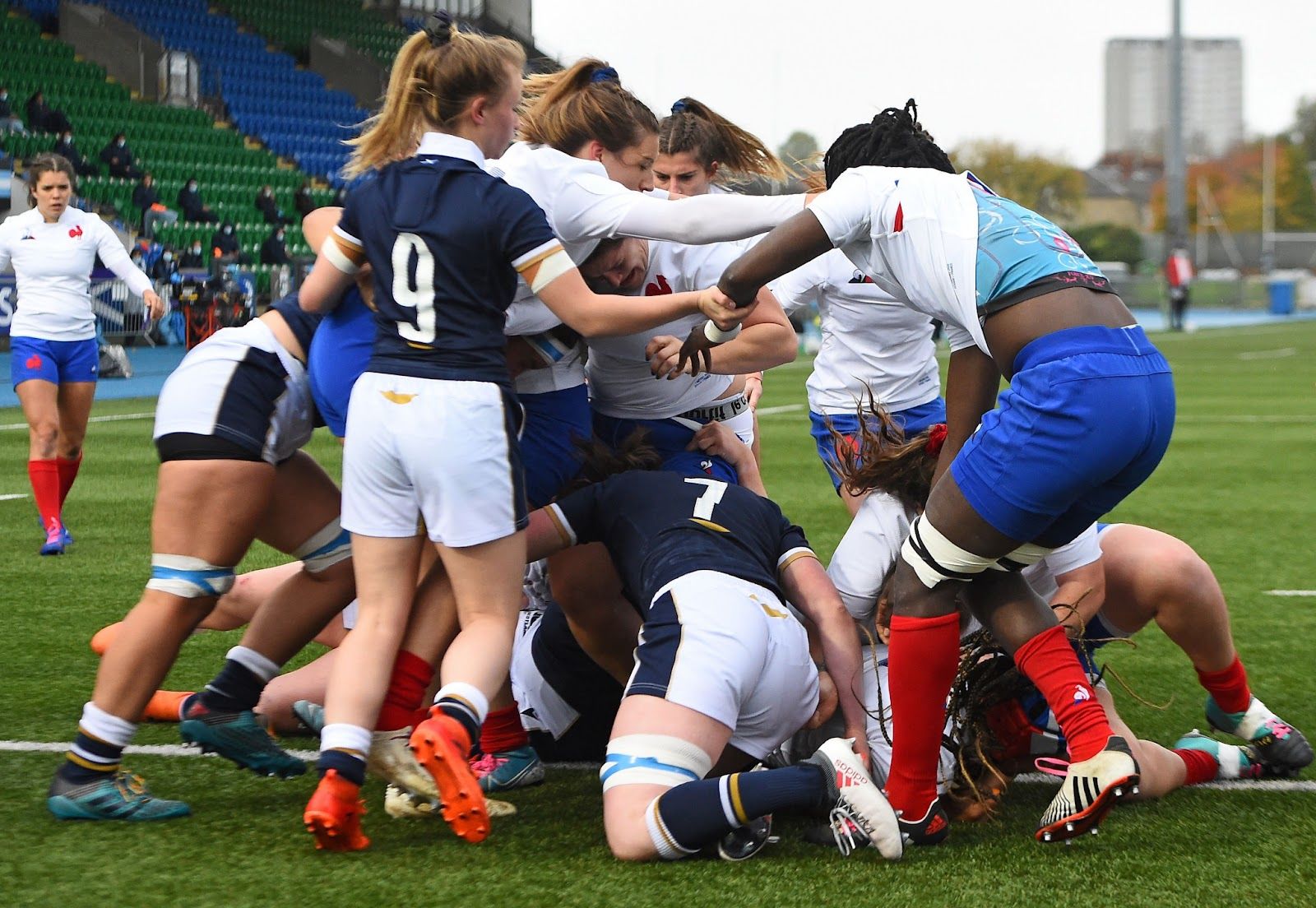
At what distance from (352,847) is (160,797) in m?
0.67

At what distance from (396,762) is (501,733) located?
531 millimetres

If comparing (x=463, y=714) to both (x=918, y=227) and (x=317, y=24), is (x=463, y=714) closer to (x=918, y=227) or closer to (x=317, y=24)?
(x=918, y=227)

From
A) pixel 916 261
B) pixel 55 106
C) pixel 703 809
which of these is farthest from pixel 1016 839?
pixel 55 106

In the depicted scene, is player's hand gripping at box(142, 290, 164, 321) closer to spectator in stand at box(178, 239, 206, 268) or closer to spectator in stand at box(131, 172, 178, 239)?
spectator in stand at box(178, 239, 206, 268)

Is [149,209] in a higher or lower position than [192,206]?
lower

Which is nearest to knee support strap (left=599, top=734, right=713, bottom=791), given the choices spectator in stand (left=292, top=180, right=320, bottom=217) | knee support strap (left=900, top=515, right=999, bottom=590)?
knee support strap (left=900, top=515, right=999, bottom=590)

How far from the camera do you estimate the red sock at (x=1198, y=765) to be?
3.67 meters

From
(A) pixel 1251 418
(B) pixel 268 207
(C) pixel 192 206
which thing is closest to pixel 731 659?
(A) pixel 1251 418

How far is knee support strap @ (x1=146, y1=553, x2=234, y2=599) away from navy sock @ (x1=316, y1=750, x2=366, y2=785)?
57cm

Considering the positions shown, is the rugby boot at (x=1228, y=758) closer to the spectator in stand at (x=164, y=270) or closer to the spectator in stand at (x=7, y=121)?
the spectator in stand at (x=164, y=270)

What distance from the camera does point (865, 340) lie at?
6.11m

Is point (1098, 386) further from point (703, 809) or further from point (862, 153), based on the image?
point (703, 809)

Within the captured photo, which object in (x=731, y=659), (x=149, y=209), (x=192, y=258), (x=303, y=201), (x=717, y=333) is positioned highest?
(x=303, y=201)

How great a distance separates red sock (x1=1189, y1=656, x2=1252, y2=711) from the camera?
12.6ft
